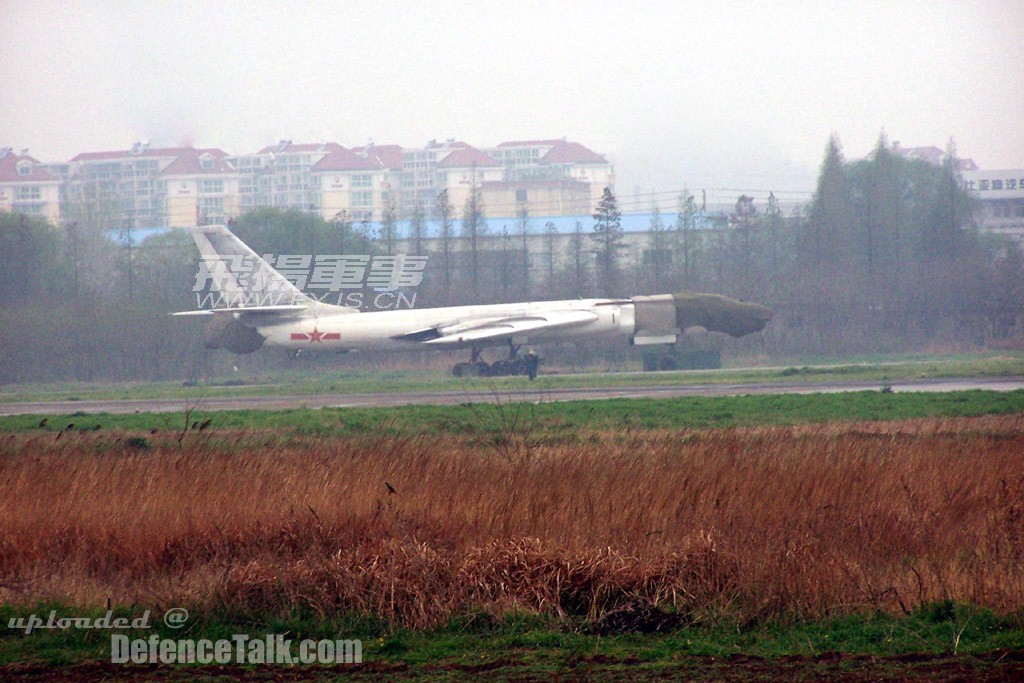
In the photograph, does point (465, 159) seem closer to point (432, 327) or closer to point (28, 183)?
point (28, 183)

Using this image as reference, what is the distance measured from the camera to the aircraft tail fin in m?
36.3

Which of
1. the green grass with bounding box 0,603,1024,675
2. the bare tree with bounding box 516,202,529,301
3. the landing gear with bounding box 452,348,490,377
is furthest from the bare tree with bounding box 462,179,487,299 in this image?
the green grass with bounding box 0,603,1024,675

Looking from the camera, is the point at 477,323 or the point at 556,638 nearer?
the point at 556,638

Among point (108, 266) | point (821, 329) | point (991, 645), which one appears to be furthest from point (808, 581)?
point (108, 266)

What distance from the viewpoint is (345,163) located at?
108m

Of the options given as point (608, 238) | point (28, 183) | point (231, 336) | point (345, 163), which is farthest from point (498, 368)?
point (28, 183)

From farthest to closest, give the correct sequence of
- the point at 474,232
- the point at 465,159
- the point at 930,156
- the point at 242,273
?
1. the point at 465,159
2. the point at 930,156
3. the point at 474,232
4. the point at 242,273

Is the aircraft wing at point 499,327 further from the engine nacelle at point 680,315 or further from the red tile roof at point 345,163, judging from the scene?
the red tile roof at point 345,163

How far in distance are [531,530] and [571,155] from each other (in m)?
114

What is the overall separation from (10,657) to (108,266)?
161 ft

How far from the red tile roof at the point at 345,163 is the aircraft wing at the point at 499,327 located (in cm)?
7524

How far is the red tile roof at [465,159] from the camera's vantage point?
11362cm

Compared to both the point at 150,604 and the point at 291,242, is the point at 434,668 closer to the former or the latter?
the point at 150,604

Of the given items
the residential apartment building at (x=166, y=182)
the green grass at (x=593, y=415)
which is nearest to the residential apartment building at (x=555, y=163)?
the residential apartment building at (x=166, y=182)
